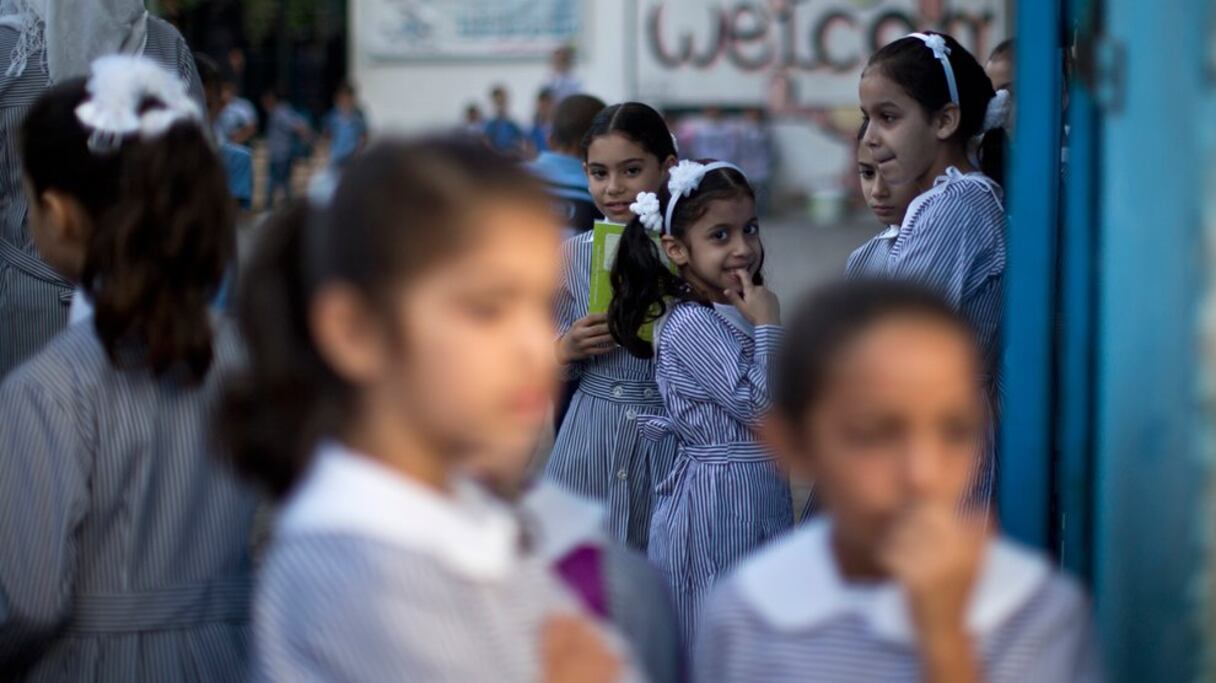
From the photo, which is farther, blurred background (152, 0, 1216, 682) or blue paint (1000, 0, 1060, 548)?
blue paint (1000, 0, 1060, 548)

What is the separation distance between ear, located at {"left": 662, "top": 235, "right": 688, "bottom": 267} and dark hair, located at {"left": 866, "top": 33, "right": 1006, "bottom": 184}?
604 millimetres

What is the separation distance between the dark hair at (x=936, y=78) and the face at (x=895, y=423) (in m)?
1.97

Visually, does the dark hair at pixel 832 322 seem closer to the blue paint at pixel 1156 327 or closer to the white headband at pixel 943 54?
the blue paint at pixel 1156 327

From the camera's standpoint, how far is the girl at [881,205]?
3.81 metres

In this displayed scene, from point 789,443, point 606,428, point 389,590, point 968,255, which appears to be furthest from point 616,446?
point 389,590

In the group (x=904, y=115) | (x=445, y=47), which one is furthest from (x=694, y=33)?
(x=904, y=115)

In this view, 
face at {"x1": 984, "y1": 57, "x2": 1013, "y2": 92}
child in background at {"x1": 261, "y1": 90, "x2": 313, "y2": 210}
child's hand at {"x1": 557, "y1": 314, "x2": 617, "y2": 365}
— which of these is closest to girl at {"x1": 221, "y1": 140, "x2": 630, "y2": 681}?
child's hand at {"x1": 557, "y1": 314, "x2": 617, "y2": 365}

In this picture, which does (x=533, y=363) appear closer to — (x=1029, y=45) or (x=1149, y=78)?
(x=1149, y=78)

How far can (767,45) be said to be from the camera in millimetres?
24734

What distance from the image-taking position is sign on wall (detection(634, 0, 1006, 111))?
24.4 metres

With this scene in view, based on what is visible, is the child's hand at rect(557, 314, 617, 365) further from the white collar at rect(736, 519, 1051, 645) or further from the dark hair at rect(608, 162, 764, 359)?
the white collar at rect(736, 519, 1051, 645)

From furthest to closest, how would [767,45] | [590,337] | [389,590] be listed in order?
1. [767,45]
2. [590,337]
3. [389,590]

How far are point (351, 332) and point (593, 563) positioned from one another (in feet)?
1.24

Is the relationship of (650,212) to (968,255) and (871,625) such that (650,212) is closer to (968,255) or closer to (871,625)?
(968,255)
